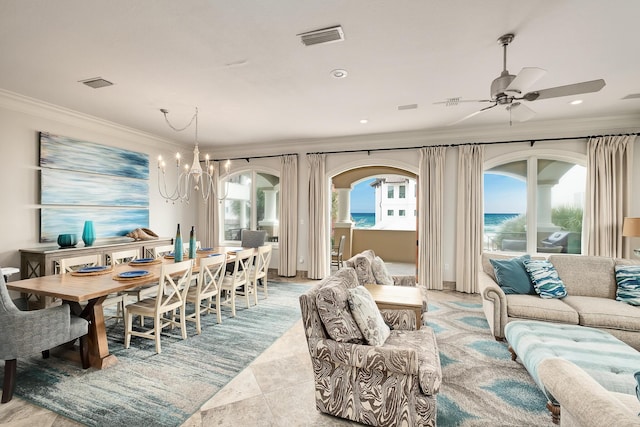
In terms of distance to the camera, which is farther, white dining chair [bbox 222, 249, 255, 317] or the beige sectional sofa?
white dining chair [bbox 222, 249, 255, 317]

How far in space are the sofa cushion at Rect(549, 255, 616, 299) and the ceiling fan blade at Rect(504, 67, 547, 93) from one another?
238 centimetres

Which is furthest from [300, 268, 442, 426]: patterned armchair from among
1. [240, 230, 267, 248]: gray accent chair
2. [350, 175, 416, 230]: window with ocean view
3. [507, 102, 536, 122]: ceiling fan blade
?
[350, 175, 416, 230]: window with ocean view

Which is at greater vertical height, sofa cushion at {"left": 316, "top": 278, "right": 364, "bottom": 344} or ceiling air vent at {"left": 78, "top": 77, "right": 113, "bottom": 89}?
ceiling air vent at {"left": 78, "top": 77, "right": 113, "bottom": 89}

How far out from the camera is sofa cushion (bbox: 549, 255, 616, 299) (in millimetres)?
3426

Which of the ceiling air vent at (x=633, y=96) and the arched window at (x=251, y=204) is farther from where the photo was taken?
the arched window at (x=251, y=204)

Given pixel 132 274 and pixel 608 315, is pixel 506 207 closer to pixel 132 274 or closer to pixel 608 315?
pixel 608 315

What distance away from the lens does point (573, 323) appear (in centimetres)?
295

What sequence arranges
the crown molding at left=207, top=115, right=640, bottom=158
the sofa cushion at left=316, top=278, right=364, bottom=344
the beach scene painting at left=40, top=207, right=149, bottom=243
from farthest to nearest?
the crown molding at left=207, top=115, right=640, bottom=158, the beach scene painting at left=40, top=207, right=149, bottom=243, the sofa cushion at left=316, top=278, right=364, bottom=344

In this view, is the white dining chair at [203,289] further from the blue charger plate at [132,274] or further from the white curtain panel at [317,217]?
the white curtain panel at [317,217]

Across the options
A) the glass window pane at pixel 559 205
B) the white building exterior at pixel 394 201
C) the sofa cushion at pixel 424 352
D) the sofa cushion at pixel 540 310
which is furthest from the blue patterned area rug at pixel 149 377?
the white building exterior at pixel 394 201

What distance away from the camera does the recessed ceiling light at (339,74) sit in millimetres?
3162

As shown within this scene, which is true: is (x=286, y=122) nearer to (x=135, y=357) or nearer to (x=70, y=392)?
(x=135, y=357)

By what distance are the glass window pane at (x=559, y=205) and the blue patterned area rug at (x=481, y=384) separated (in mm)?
2465

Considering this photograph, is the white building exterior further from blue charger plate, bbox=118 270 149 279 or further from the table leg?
the table leg
